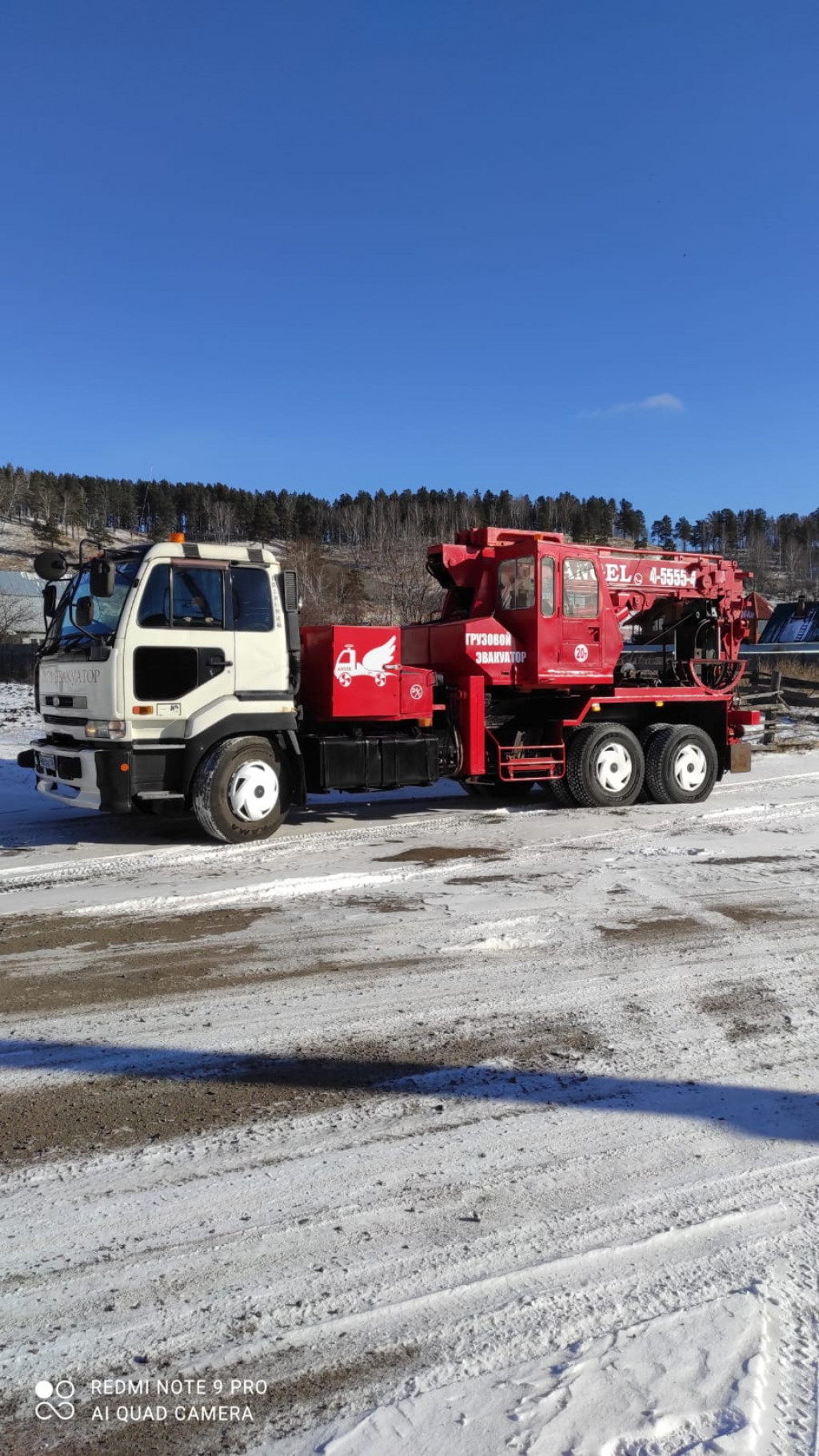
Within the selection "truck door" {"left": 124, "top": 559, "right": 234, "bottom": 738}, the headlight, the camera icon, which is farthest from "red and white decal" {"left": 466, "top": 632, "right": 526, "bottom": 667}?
the camera icon

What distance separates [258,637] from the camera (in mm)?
8906

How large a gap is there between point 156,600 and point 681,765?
6629 mm

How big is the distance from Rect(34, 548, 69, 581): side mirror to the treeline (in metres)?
51.6

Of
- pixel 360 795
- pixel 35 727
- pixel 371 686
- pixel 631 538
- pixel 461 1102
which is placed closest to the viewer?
pixel 461 1102

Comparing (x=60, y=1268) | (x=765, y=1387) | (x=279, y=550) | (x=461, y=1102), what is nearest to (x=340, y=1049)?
(x=461, y=1102)

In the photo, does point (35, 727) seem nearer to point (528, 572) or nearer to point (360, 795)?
point (360, 795)

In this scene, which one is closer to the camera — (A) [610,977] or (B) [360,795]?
(A) [610,977]

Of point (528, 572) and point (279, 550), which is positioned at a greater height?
point (279, 550)

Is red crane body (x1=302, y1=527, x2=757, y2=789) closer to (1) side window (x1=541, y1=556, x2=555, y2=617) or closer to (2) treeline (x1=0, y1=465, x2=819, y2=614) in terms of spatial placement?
(1) side window (x1=541, y1=556, x2=555, y2=617)

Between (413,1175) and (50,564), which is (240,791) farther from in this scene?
(413,1175)

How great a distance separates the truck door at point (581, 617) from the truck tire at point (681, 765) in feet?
4.24

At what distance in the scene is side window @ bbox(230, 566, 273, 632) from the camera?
8812 millimetres

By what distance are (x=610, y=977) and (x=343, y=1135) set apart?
7.11 ft

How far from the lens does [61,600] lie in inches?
349
